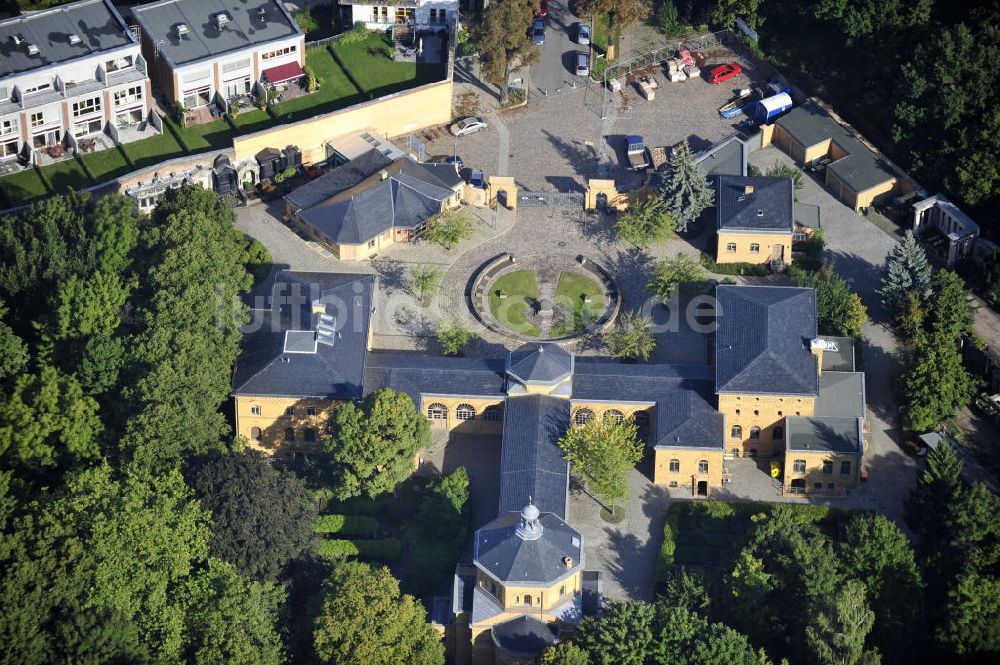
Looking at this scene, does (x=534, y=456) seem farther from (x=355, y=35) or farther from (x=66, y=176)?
(x=355, y=35)

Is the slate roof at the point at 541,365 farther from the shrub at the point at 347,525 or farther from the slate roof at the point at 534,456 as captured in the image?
the shrub at the point at 347,525

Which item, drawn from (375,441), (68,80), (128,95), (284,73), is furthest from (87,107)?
(375,441)

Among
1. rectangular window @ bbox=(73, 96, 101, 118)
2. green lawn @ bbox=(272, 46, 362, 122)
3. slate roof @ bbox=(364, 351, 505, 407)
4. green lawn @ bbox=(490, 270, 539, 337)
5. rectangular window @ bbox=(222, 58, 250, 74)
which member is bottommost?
green lawn @ bbox=(490, 270, 539, 337)

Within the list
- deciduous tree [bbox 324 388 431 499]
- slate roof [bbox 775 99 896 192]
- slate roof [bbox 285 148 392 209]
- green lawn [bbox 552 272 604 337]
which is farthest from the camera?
slate roof [bbox 775 99 896 192]

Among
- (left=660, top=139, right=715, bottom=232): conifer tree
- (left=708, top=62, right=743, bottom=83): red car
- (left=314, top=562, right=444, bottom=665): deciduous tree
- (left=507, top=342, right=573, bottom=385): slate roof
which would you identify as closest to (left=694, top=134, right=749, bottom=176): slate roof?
(left=660, top=139, right=715, bottom=232): conifer tree

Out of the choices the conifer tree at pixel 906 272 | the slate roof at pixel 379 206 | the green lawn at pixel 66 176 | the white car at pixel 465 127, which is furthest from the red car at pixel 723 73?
the green lawn at pixel 66 176

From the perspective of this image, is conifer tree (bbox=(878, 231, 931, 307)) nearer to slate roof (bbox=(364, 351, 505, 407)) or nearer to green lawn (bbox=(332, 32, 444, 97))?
slate roof (bbox=(364, 351, 505, 407))
